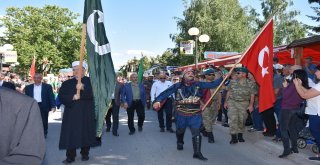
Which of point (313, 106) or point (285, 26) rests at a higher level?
point (285, 26)

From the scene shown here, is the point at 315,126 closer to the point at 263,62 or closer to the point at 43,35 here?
the point at 263,62

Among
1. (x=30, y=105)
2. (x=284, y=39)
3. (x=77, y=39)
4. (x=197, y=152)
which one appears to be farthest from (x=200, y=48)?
(x=30, y=105)

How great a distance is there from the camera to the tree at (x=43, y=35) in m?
61.5

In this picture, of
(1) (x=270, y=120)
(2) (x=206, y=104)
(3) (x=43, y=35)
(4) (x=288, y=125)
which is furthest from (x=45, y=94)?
(3) (x=43, y=35)

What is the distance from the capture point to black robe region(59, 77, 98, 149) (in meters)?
7.41

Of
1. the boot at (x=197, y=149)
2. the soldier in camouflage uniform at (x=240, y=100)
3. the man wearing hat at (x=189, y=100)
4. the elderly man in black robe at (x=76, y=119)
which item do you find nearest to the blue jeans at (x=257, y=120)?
the soldier in camouflage uniform at (x=240, y=100)

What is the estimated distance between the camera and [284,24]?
52938 mm

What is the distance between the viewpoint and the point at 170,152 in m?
8.65

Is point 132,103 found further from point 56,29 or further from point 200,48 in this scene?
point 56,29

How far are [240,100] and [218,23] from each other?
35.4 meters

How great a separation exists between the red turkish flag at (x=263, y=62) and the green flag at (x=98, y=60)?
2.54m

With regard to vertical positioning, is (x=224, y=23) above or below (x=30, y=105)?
above

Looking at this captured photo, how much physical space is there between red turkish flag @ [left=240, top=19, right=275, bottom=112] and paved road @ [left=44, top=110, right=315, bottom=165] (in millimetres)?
1171

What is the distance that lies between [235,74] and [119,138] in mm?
3462
